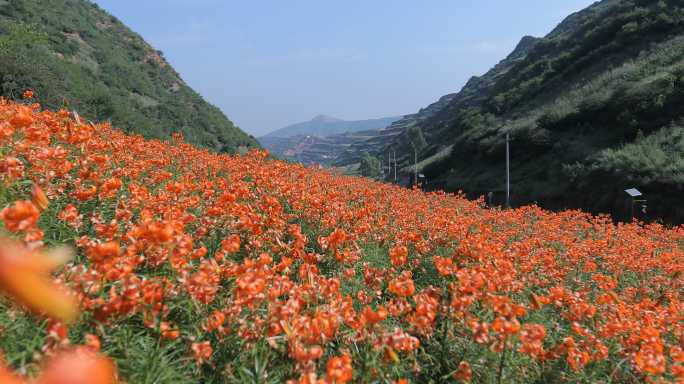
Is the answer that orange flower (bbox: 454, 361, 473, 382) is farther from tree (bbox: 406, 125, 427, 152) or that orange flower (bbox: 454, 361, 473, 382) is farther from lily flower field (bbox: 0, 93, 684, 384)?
tree (bbox: 406, 125, 427, 152)

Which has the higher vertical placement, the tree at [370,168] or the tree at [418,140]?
the tree at [418,140]

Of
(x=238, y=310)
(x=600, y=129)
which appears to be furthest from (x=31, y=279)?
(x=600, y=129)

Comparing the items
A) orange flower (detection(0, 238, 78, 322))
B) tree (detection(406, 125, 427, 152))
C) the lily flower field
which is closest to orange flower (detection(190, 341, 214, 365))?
the lily flower field

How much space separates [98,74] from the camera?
2828 cm

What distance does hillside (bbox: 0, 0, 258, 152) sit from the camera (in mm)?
16703

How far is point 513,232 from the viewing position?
8.80m

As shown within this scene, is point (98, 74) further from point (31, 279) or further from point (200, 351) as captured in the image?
point (31, 279)

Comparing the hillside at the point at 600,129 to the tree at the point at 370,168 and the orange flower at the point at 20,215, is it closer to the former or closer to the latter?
the orange flower at the point at 20,215

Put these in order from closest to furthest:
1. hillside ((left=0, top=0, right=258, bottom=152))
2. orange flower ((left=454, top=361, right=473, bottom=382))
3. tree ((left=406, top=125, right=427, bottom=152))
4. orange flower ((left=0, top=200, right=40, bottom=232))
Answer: orange flower ((left=0, top=200, right=40, bottom=232)) < orange flower ((left=454, top=361, right=473, bottom=382)) < hillside ((left=0, top=0, right=258, bottom=152)) < tree ((left=406, top=125, right=427, bottom=152))

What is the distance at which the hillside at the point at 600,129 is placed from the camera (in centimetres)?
2081

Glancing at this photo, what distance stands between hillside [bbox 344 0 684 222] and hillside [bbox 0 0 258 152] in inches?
793

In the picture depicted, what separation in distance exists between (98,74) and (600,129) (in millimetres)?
31886

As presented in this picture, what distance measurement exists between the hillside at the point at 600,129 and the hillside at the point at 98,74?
20143 mm

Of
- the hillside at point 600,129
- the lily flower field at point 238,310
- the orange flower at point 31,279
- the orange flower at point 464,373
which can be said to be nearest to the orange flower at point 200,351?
the lily flower field at point 238,310
